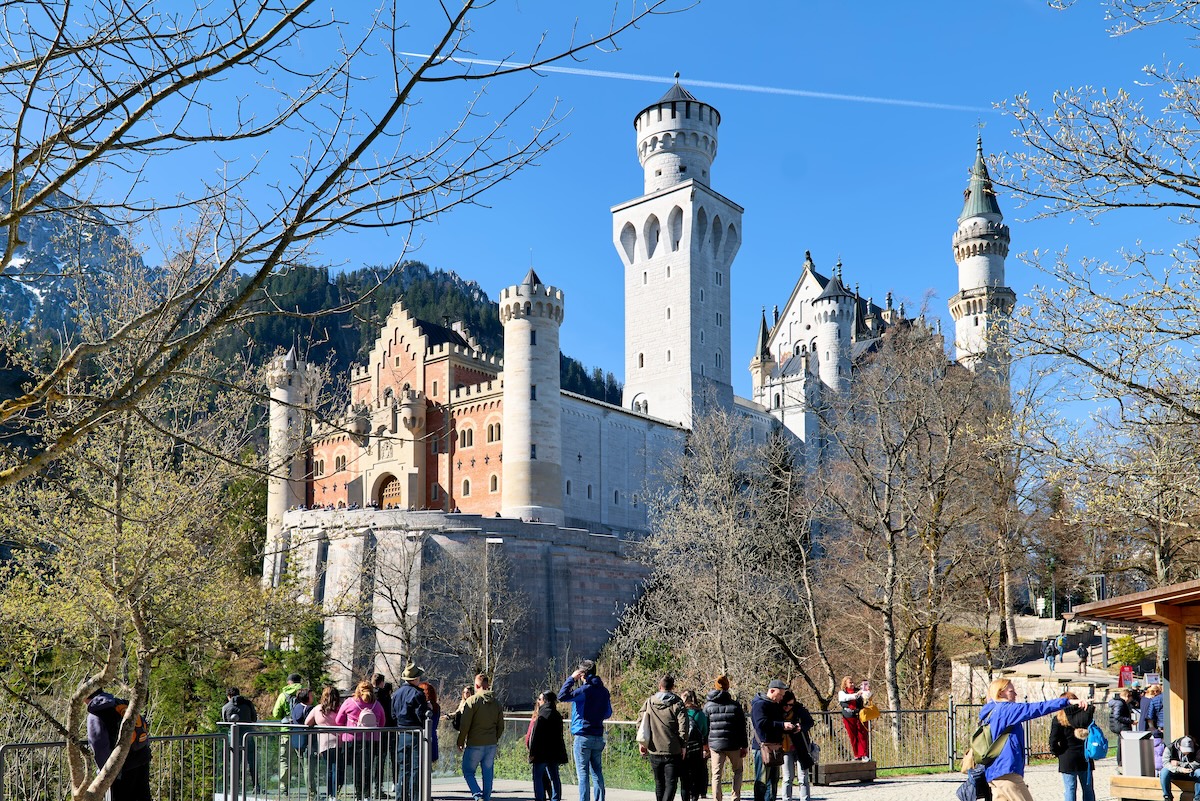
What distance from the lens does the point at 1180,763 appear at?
10023 mm

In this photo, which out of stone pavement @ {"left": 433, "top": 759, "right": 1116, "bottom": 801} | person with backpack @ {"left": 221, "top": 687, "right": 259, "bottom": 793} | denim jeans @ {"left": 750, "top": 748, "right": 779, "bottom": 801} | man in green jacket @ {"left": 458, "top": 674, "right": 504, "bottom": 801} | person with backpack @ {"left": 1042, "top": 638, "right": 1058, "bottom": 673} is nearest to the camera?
person with backpack @ {"left": 221, "top": 687, "right": 259, "bottom": 793}

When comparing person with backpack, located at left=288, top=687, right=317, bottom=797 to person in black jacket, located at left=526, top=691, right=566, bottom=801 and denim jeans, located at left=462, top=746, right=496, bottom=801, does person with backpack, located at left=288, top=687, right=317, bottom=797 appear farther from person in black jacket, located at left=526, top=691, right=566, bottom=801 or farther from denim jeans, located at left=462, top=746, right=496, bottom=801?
Answer: person in black jacket, located at left=526, top=691, right=566, bottom=801

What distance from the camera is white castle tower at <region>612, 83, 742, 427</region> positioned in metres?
60.4

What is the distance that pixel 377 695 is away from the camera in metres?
12.8

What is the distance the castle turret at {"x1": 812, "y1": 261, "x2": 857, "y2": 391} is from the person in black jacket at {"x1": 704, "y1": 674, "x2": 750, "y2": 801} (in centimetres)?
5795

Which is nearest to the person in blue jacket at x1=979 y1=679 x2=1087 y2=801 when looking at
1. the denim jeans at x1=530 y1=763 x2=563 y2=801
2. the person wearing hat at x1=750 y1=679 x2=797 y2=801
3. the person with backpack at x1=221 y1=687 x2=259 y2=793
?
the person wearing hat at x1=750 y1=679 x2=797 y2=801

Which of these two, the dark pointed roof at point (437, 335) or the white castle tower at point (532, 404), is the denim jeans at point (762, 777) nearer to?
the white castle tower at point (532, 404)

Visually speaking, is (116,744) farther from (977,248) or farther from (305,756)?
(977,248)

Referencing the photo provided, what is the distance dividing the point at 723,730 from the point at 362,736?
3767mm

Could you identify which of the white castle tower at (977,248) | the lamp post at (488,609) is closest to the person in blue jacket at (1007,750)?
the lamp post at (488,609)

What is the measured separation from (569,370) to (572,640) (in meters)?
92.8

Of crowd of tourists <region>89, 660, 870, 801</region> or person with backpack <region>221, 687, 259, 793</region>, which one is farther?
crowd of tourists <region>89, 660, 870, 801</region>

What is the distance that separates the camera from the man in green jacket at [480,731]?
1212cm

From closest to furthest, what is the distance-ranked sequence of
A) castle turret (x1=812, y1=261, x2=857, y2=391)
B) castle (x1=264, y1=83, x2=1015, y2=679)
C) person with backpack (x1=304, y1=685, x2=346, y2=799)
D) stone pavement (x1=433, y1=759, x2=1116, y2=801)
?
person with backpack (x1=304, y1=685, x2=346, y2=799), stone pavement (x1=433, y1=759, x2=1116, y2=801), castle (x1=264, y1=83, x2=1015, y2=679), castle turret (x1=812, y1=261, x2=857, y2=391)
